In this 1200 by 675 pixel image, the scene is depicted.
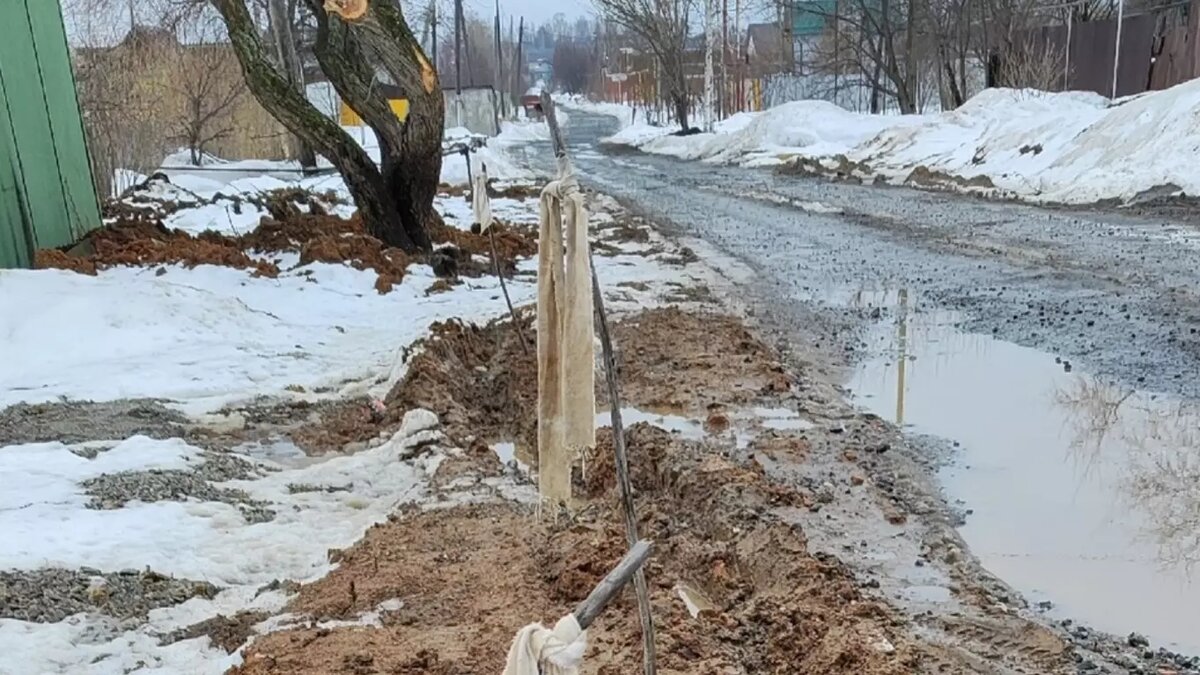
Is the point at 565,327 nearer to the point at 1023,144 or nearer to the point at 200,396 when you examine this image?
the point at 200,396

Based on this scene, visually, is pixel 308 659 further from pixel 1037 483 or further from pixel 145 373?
pixel 145 373

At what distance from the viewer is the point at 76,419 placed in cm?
610

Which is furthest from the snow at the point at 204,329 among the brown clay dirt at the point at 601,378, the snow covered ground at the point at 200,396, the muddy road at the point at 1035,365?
the muddy road at the point at 1035,365

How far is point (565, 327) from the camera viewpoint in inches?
124

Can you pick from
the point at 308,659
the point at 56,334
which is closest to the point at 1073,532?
the point at 308,659

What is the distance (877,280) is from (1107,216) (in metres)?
4.74

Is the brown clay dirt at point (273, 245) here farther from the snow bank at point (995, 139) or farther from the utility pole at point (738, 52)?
the utility pole at point (738, 52)

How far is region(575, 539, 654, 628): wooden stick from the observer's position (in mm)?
1597

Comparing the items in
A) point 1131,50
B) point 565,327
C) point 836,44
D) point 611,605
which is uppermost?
point 836,44

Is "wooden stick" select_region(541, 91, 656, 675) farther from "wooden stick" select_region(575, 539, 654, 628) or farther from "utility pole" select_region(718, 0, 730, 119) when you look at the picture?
"utility pole" select_region(718, 0, 730, 119)

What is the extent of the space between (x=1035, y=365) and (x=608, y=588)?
5813mm

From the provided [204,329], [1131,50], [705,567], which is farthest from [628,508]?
[1131,50]

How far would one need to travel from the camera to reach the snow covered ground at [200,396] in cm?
390

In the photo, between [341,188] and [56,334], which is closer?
[56,334]
